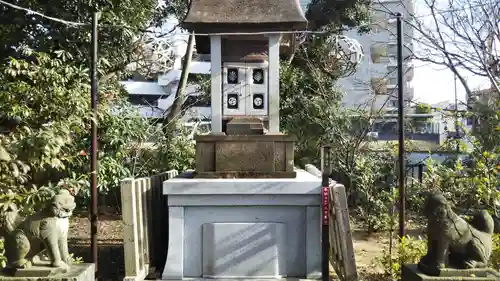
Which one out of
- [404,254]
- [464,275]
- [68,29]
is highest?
[68,29]

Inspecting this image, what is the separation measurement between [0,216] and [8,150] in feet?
3.01

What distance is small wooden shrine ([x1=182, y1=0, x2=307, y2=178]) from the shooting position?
5.20 meters

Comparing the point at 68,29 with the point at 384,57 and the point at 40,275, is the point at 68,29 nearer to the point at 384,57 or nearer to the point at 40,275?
the point at 40,275

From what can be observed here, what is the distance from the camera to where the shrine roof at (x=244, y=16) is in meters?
5.34

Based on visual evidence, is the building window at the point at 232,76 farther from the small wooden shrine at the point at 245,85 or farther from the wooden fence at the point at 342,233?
the wooden fence at the point at 342,233

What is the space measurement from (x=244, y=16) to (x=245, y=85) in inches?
34.6

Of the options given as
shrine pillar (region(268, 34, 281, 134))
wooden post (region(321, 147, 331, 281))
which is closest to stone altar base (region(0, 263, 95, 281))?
wooden post (region(321, 147, 331, 281))

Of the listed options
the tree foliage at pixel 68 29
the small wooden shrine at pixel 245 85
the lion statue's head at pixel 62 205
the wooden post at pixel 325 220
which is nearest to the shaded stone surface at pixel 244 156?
the small wooden shrine at pixel 245 85

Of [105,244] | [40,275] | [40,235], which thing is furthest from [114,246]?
[40,235]

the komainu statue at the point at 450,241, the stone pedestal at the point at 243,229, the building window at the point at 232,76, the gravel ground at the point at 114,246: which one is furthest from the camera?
the gravel ground at the point at 114,246

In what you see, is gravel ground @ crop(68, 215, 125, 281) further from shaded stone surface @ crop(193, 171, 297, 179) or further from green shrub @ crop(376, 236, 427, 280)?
green shrub @ crop(376, 236, 427, 280)

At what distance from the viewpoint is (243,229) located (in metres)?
4.79

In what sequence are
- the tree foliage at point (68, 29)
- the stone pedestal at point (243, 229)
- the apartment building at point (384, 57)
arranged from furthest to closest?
the apartment building at point (384, 57) < the tree foliage at point (68, 29) < the stone pedestal at point (243, 229)

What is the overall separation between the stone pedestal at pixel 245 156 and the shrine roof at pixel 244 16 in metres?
1.42
